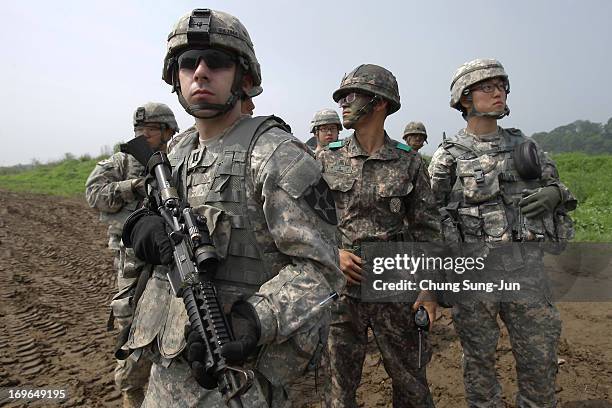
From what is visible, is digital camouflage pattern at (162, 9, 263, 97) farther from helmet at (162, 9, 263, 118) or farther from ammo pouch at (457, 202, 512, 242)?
ammo pouch at (457, 202, 512, 242)

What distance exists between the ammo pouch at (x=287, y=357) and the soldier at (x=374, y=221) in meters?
1.14

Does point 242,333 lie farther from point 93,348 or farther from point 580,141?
point 580,141

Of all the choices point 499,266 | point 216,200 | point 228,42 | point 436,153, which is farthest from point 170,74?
point 499,266

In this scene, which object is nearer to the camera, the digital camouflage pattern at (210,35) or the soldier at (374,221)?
the digital camouflage pattern at (210,35)

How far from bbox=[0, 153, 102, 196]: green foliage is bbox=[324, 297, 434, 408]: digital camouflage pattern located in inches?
823

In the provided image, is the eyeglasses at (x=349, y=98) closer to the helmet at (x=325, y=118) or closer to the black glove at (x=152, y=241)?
the black glove at (x=152, y=241)

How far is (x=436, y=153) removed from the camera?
11.0ft

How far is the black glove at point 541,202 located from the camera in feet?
9.59

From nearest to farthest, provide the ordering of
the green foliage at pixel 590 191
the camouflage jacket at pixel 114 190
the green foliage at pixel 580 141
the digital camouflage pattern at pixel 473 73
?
the digital camouflage pattern at pixel 473 73 < the camouflage jacket at pixel 114 190 < the green foliage at pixel 590 191 < the green foliage at pixel 580 141

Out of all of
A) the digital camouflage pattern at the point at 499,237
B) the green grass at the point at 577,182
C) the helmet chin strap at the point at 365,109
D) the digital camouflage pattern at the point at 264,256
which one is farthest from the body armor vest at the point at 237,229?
the green grass at the point at 577,182

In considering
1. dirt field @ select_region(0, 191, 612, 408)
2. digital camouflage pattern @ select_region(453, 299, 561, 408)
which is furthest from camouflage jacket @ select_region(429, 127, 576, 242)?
dirt field @ select_region(0, 191, 612, 408)

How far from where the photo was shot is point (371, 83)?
2.93m

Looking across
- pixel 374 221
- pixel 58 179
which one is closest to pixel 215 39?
pixel 374 221

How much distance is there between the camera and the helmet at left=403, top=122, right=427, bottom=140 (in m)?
7.44
